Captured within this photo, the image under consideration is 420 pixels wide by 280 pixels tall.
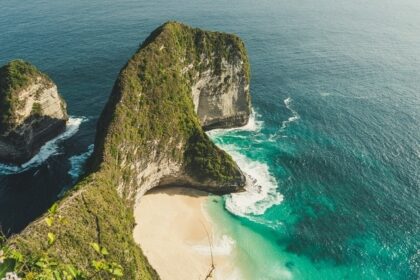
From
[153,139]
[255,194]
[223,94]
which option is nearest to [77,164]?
[153,139]

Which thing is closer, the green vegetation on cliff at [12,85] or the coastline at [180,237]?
the coastline at [180,237]

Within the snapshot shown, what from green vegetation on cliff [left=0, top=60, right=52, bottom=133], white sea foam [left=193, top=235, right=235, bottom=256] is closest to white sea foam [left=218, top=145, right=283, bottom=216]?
white sea foam [left=193, top=235, right=235, bottom=256]

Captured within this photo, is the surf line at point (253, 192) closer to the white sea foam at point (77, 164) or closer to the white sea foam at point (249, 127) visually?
the white sea foam at point (249, 127)

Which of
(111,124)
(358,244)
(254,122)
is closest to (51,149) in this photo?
(111,124)

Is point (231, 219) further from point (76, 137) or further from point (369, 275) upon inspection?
point (76, 137)

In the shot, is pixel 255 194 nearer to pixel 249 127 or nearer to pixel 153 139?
pixel 153 139

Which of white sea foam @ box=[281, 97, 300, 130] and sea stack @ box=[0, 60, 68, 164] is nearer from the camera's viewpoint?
sea stack @ box=[0, 60, 68, 164]

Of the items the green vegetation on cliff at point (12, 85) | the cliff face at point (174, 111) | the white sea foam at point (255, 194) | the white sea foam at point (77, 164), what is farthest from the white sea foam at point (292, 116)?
the green vegetation on cliff at point (12, 85)

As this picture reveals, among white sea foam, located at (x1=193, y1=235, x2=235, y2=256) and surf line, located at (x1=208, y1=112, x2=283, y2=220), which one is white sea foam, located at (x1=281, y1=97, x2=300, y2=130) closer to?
surf line, located at (x1=208, y1=112, x2=283, y2=220)
